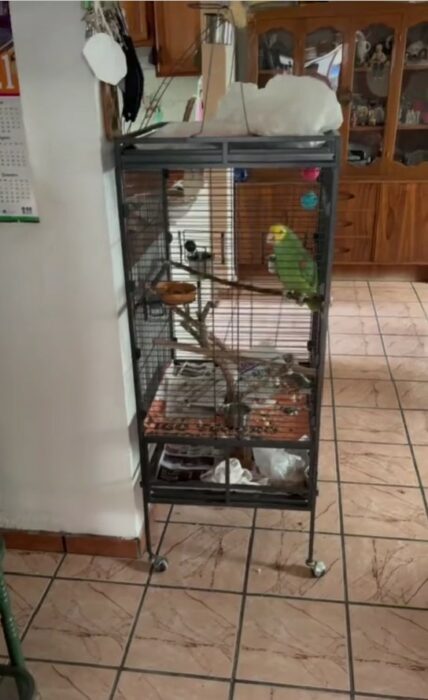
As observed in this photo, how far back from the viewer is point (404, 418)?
7.90 feet

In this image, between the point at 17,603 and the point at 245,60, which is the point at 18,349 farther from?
the point at 245,60

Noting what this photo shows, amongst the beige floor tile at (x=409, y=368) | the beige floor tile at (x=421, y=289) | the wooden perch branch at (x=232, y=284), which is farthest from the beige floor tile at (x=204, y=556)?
the beige floor tile at (x=421, y=289)

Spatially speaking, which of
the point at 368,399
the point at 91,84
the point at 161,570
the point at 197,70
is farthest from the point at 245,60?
the point at 161,570

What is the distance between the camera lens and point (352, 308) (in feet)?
11.7

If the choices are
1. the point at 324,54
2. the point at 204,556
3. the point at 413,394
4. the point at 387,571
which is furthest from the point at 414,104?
the point at 204,556

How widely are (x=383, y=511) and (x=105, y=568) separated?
0.86 metres

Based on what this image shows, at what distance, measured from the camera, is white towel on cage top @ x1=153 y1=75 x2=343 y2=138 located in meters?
1.26

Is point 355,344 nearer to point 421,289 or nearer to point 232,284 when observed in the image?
point 421,289

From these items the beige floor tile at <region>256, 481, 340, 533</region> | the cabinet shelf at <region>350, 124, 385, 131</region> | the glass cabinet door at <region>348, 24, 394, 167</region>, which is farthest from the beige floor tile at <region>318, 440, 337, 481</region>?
the cabinet shelf at <region>350, 124, 385, 131</region>

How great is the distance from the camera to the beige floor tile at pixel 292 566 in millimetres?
1590

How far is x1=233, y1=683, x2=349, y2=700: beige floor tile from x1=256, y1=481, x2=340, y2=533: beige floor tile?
0.54 m

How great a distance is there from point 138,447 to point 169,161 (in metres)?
0.77

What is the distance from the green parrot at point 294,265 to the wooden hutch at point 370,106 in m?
2.05

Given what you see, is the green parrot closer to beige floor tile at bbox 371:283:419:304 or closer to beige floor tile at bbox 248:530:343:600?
beige floor tile at bbox 248:530:343:600
